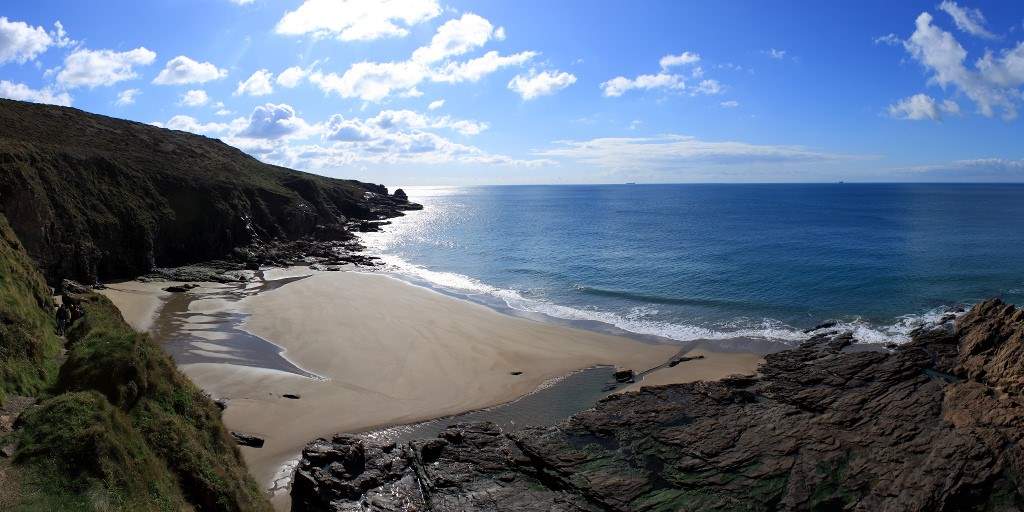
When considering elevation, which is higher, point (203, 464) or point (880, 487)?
point (203, 464)

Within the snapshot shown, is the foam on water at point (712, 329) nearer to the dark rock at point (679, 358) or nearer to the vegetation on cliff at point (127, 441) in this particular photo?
the dark rock at point (679, 358)

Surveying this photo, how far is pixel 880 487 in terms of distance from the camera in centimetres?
1650

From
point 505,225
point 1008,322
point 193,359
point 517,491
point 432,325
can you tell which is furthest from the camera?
point 505,225

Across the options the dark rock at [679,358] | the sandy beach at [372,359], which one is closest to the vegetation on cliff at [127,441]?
the sandy beach at [372,359]

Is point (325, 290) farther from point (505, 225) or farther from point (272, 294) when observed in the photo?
point (505, 225)

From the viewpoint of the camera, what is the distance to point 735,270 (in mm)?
54531

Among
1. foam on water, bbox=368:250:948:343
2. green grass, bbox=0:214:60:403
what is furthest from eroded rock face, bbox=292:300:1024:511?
foam on water, bbox=368:250:948:343

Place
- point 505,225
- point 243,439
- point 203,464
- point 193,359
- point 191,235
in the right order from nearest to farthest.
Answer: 1. point 203,464
2. point 243,439
3. point 193,359
4. point 191,235
5. point 505,225

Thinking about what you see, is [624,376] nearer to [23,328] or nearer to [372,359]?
[372,359]

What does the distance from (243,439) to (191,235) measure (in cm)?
4356

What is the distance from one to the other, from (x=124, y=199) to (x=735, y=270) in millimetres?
57678

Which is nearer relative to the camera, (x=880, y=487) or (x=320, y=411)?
(x=880, y=487)

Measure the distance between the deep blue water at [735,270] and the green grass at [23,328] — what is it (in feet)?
99.5

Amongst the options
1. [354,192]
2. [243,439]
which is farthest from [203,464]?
[354,192]
